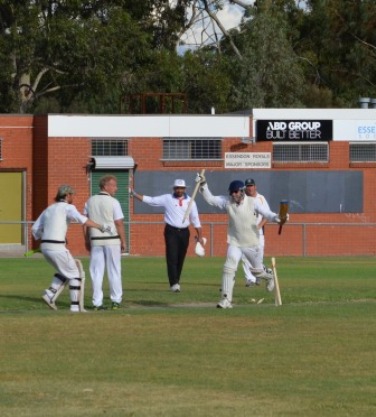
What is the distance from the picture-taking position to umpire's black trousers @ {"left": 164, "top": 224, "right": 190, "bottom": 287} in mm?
25047

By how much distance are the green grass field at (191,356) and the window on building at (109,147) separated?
23.2m

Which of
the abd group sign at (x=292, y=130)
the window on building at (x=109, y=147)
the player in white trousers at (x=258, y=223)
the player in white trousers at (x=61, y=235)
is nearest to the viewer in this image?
the player in white trousers at (x=61, y=235)

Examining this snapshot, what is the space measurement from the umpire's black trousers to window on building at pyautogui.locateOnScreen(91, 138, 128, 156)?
22345 millimetres

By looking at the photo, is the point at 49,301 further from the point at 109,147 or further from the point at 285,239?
the point at 285,239

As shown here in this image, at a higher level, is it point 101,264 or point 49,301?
point 101,264

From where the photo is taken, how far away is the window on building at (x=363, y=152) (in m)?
49.2

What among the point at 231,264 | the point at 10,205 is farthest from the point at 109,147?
the point at 231,264

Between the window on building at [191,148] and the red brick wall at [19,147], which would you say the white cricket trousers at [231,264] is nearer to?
the window on building at [191,148]

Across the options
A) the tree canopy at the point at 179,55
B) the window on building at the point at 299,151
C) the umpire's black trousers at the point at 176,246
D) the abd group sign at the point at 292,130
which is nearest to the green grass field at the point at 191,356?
the umpire's black trousers at the point at 176,246

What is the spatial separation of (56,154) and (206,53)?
23.6 m

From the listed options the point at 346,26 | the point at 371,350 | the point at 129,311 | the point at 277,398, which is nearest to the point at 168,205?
the point at 129,311

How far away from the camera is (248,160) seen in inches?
1913

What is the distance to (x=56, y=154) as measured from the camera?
47281 millimetres

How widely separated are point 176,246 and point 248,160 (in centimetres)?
2349
